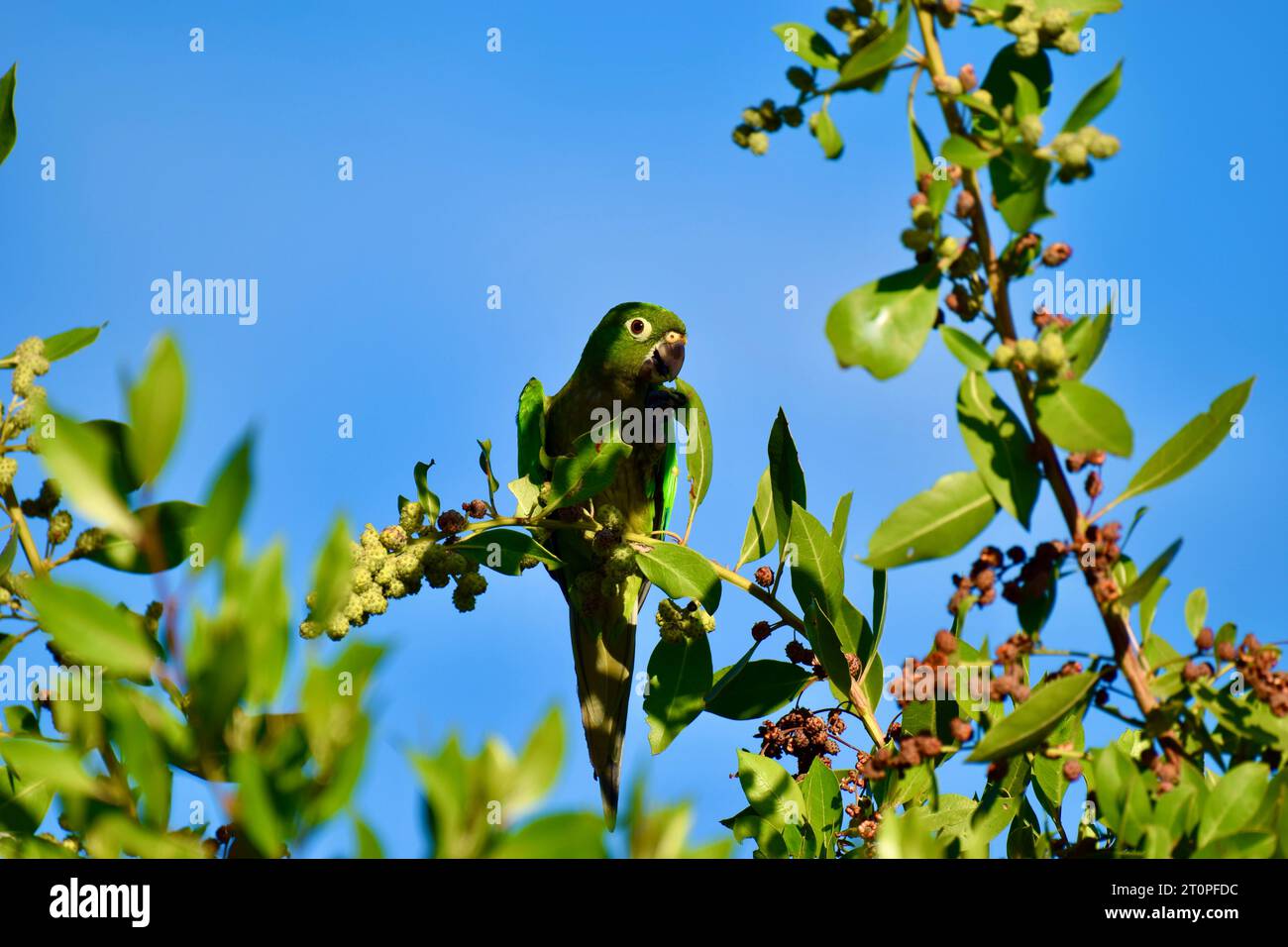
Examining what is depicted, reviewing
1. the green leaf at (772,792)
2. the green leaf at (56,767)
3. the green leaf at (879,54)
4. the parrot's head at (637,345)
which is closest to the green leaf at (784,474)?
the green leaf at (772,792)

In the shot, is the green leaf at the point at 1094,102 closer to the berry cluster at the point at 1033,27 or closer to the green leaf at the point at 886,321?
the berry cluster at the point at 1033,27

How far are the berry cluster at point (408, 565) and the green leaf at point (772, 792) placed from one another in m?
0.72

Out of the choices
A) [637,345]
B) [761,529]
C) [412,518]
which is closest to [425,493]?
[412,518]

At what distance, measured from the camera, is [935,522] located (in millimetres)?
1691

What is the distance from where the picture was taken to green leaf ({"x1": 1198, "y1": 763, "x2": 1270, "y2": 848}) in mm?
1650

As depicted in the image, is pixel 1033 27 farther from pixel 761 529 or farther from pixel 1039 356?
A: pixel 761 529

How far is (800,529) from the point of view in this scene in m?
2.41

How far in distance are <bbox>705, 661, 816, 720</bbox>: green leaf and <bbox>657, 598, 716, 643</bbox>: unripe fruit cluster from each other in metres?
0.12

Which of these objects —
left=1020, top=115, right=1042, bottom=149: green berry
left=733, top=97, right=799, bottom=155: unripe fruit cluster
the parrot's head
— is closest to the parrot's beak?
the parrot's head

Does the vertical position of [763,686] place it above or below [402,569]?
below

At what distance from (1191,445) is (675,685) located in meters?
1.27

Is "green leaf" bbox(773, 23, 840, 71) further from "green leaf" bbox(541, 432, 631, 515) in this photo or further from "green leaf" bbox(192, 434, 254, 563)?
"green leaf" bbox(192, 434, 254, 563)

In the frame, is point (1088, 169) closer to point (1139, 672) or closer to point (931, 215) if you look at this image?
point (931, 215)
